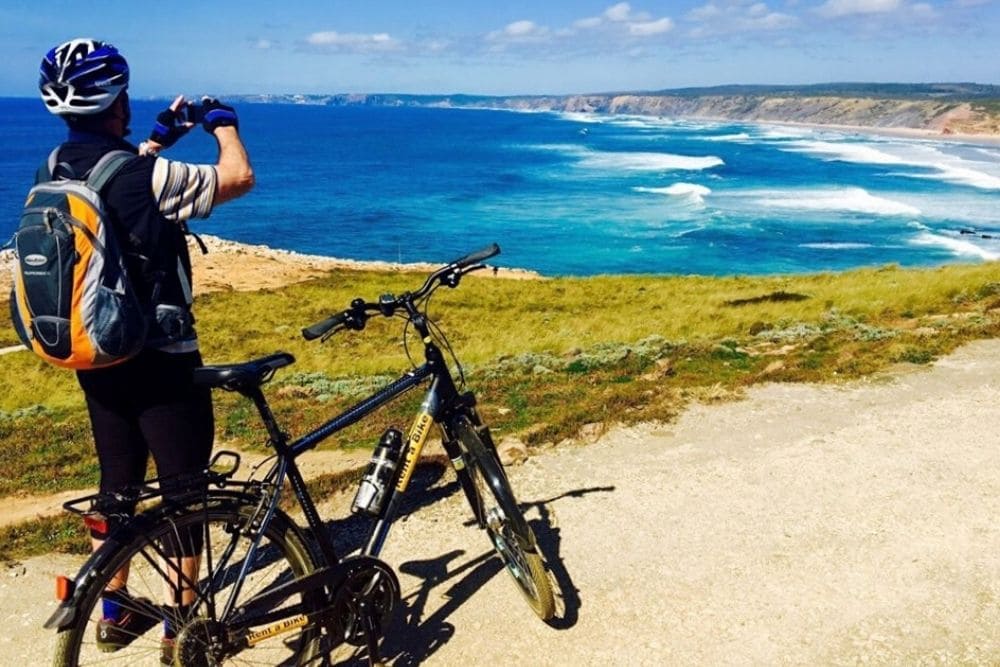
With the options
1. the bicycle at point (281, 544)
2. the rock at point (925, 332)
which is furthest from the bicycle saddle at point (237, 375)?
the rock at point (925, 332)

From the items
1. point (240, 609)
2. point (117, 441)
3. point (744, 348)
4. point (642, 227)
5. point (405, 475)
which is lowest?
point (642, 227)

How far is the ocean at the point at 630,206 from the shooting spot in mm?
55938

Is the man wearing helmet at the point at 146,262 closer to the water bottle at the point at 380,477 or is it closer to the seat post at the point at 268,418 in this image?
the seat post at the point at 268,418

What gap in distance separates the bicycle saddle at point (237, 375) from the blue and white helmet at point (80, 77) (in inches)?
47.9

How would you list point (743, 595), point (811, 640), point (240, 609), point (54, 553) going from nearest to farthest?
1. point (240, 609)
2. point (811, 640)
3. point (743, 595)
4. point (54, 553)

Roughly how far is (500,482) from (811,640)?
199cm

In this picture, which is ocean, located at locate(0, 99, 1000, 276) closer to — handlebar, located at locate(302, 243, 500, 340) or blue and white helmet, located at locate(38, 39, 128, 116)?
handlebar, located at locate(302, 243, 500, 340)

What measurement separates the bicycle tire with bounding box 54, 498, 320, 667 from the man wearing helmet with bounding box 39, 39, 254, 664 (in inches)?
4.5

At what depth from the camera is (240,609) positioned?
3559 millimetres

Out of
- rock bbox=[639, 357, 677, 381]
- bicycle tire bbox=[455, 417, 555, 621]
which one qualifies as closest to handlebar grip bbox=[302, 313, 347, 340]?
bicycle tire bbox=[455, 417, 555, 621]

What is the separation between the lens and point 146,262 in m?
3.26

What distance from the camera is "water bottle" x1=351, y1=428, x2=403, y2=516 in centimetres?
399

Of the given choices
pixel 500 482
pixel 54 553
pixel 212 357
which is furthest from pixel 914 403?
pixel 212 357

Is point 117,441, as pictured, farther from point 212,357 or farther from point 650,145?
point 650,145
